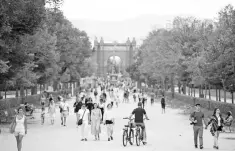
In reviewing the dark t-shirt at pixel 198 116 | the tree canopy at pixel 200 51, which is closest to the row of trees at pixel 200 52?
the tree canopy at pixel 200 51

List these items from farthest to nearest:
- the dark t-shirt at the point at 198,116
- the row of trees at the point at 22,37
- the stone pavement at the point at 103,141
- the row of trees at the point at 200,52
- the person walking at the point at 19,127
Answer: the row of trees at the point at 200,52, the row of trees at the point at 22,37, the stone pavement at the point at 103,141, the dark t-shirt at the point at 198,116, the person walking at the point at 19,127

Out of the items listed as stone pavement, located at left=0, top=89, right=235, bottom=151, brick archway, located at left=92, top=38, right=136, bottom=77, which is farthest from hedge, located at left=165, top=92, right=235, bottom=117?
brick archway, located at left=92, top=38, right=136, bottom=77

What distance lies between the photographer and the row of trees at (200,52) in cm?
3044

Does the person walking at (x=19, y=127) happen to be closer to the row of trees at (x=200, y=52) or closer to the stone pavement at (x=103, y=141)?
the stone pavement at (x=103, y=141)

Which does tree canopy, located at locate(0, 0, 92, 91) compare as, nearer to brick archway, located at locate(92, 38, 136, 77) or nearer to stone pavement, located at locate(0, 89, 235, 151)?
stone pavement, located at locate(0, 89, 235, 151)

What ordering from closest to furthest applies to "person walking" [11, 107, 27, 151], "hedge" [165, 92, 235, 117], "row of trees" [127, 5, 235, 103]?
"person walking" [11, 107, 27, 151] < "hedge" [165, 92, 235, 117] < "row of trees" [127, 5, 235, 103]

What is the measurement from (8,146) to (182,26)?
3829 centimetres

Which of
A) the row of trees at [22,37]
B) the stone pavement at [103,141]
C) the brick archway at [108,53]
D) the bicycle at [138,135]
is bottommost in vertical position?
the stone pavement at [103,141]

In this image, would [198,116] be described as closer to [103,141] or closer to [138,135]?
[138,135]

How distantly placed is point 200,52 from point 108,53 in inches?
5827

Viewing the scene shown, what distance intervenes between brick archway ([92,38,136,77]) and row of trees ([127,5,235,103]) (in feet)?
360

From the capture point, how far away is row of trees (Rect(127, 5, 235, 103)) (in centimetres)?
3044

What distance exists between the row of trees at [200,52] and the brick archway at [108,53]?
109680 millimetres

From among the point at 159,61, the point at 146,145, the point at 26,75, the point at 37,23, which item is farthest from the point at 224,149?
the point at 159,61
